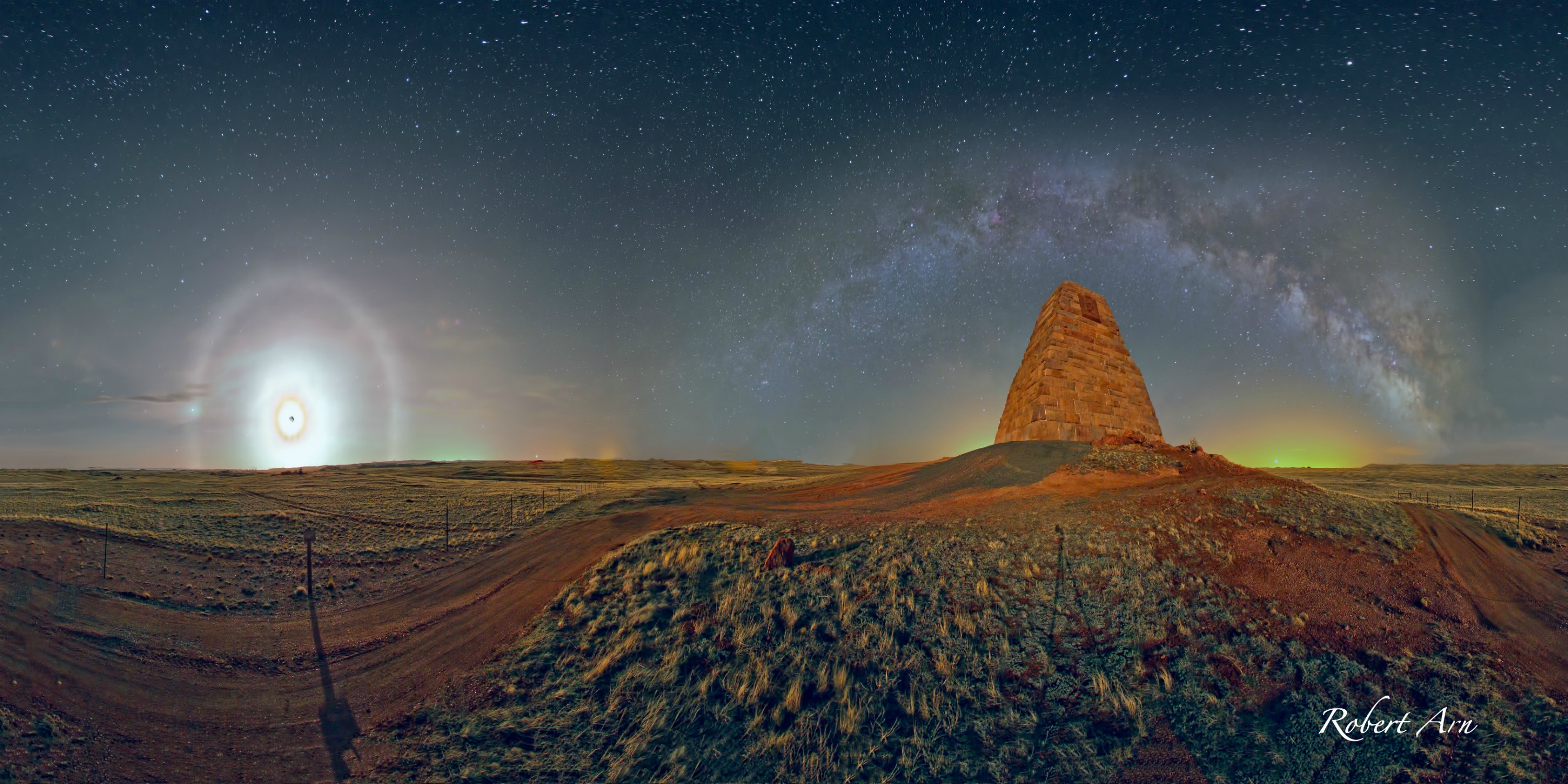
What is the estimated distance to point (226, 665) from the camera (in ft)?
39.4

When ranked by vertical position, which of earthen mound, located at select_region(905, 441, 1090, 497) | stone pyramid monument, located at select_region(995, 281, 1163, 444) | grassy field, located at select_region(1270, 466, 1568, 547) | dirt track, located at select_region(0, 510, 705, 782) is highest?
stone pyramid monument, located at select_region(995, 281, 1163, 444)

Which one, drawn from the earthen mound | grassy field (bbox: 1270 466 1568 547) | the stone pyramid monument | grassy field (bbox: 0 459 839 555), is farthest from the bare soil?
the stone pyramid monument

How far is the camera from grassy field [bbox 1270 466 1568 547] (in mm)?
16141

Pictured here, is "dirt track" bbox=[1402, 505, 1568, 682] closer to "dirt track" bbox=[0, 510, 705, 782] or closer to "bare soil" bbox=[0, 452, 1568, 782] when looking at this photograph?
"bare soil" bbox=[0, 452, 1568, 782]

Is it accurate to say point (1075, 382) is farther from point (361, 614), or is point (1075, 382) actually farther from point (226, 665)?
point (226, 665)

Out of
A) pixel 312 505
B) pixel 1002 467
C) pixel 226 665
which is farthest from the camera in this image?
pixel 312 505

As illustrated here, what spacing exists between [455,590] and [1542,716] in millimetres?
23315

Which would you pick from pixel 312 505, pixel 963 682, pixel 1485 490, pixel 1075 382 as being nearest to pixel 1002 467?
pixel 1075 382

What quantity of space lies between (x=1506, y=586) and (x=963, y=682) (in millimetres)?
13896

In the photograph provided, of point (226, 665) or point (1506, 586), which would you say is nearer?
point (226, 665)

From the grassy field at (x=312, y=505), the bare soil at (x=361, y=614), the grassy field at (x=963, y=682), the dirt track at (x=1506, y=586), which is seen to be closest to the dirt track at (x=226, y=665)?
the bare soil at (x=361, y=614)

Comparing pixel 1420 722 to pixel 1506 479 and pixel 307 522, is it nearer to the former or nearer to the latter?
pixel 307 522

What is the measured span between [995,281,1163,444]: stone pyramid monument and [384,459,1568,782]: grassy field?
12088mm

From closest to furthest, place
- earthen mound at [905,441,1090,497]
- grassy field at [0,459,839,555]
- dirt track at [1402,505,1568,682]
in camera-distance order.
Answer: dirt track at [1402,505,1568,682] → grassy field at [0,459,839,555] → earthen mound at [905,441,1090,497]
